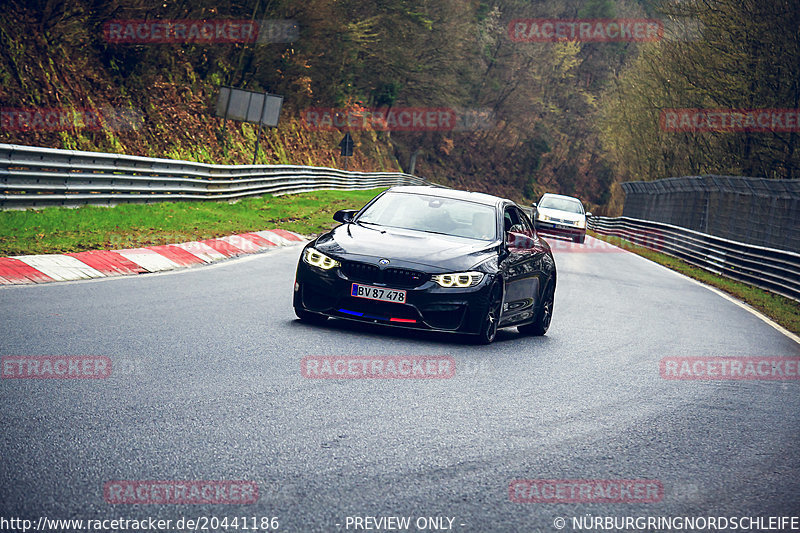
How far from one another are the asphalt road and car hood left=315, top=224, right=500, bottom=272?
2.47 ft

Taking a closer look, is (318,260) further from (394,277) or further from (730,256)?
(730,256)

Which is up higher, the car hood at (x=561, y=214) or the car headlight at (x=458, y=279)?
the car hood at (x=561, y=214)

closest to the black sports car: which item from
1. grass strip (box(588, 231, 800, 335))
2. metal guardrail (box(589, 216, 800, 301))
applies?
grass strip (box(588, 231, 800, 335))

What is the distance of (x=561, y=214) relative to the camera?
108 feet

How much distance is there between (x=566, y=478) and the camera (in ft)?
15.9

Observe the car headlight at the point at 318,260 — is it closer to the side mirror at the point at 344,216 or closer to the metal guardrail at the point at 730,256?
the side mirror at the point at 344,216

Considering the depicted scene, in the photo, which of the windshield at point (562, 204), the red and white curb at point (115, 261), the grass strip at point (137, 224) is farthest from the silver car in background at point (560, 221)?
the red and white curb at point (115, 261)

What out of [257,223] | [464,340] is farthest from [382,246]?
[257,223]

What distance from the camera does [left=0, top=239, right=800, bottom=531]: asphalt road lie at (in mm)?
4289

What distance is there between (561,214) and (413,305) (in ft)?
81.6

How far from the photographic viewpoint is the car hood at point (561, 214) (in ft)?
107

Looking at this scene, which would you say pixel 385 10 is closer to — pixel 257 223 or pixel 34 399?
pixel 257 223

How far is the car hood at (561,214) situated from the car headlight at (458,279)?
24264 mm

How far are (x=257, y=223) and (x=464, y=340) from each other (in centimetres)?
1362
